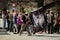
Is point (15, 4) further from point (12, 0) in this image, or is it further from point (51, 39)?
point (51, 39)

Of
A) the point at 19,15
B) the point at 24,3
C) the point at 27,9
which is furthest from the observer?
the point at 24,3

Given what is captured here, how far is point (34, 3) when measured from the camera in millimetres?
23109

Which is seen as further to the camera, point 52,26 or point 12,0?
point 12,0

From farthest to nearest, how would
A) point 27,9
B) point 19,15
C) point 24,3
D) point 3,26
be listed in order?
point 24,3 < point 27,9 < point 3,26 < point 19,15

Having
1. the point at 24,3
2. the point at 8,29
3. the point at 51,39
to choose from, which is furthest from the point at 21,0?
the point at 51,39

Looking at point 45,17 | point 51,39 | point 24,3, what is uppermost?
point 24,3

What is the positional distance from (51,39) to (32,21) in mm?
4070

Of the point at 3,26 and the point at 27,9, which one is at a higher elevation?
the point at 27,9

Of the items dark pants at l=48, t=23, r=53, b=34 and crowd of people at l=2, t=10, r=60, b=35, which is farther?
dark pants at l=48, t=23, r=53, b=34

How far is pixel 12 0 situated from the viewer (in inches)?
832

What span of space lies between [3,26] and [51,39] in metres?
5.53

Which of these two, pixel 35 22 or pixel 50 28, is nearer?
pixel 50 28

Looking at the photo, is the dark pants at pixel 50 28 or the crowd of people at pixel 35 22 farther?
the dark pants at pixel 50 28

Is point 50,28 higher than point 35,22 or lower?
lower
